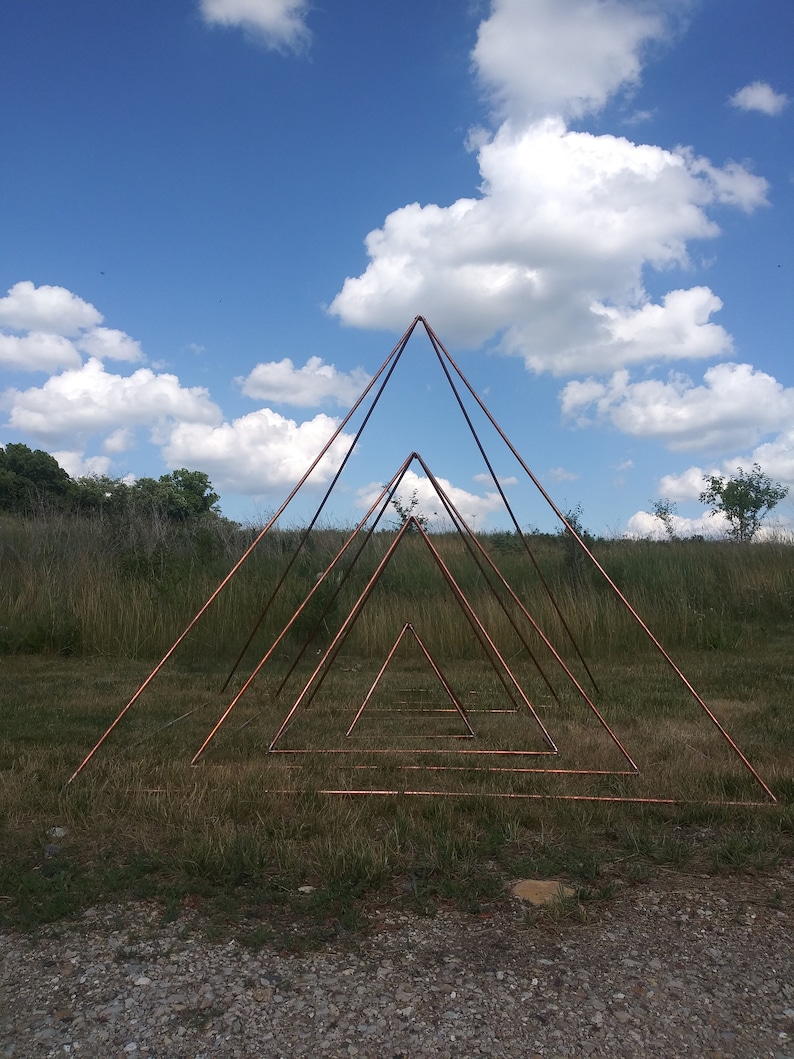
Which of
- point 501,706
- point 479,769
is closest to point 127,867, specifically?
point 479,769

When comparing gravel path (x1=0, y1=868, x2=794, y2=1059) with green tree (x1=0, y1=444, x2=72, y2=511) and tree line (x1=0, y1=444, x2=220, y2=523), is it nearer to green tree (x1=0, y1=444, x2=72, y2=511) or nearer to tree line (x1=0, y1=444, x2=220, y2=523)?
tree line (x1=0, y1=444, x2=220, y2=523)

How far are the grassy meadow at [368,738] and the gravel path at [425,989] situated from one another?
166 mm

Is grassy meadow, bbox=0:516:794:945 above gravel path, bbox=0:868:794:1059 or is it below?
above

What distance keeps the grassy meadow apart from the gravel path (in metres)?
0.17

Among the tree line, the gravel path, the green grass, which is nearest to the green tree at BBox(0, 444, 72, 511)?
the tree line

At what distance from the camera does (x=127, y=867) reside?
277 cm

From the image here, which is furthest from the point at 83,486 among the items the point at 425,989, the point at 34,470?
the point at 425,989

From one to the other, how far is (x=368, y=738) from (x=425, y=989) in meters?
2.96

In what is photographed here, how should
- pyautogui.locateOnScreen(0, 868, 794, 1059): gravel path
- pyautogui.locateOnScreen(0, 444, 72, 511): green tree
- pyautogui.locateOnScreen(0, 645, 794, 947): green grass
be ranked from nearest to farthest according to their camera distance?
1. pyautogui.locateOnScreen(0, 868, 794, 1059): gravel path
2. pyautogui.locateOnScreen(0, 645, 794, 947): green grass
3. pyautogui.locateOnScreen(0, 444, 72, 511): green tree

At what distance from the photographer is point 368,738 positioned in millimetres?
5000

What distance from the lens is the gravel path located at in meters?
1.84

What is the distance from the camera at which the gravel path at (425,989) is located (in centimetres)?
184

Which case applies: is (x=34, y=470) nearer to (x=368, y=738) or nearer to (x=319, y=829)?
(x=368, y=738)

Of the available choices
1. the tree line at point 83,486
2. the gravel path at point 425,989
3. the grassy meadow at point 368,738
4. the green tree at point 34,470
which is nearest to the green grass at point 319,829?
the grassy meadow at point 368,738
